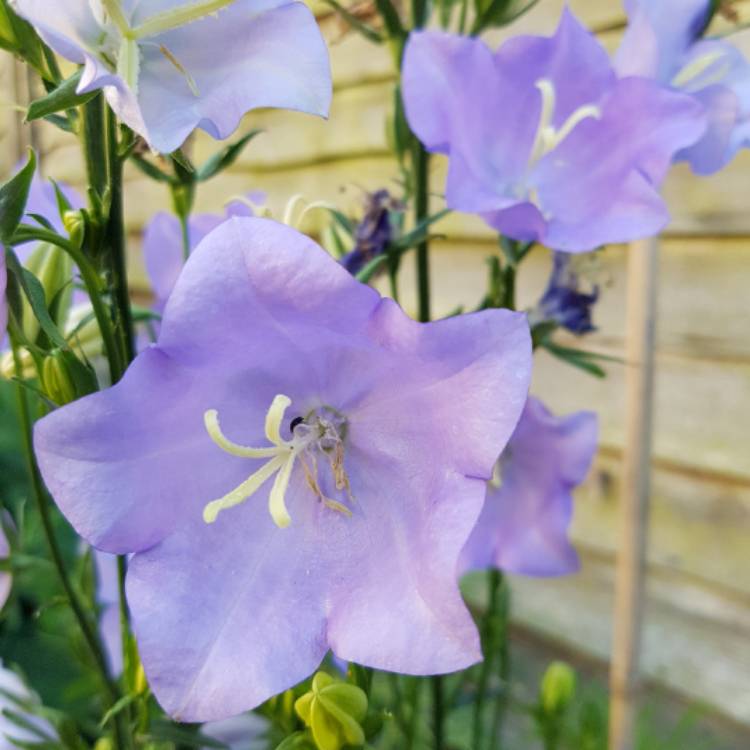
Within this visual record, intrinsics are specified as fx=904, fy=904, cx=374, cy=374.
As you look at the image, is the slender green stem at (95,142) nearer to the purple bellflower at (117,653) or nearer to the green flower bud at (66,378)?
the green flower bud at (66,378)

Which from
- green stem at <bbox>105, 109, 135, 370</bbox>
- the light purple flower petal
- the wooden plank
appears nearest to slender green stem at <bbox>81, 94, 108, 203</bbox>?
green stem at <bbox>105, 109, 135, 370</bbox>

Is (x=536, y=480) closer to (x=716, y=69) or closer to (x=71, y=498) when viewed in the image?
(x=716, y=69)

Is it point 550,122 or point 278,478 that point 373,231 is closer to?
point 550,122

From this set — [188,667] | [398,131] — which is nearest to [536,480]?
[398,131]

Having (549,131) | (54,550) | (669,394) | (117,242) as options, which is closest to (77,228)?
(117,242)

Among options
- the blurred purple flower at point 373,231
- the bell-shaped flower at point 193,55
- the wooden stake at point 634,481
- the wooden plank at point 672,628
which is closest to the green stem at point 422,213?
the blurred purple flower at point 373,231

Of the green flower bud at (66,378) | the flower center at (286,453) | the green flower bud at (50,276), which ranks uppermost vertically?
the green flower bud at (50,276)

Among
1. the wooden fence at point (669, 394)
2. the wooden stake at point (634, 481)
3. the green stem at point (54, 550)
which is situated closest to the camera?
the green stem at point (54, 550)
